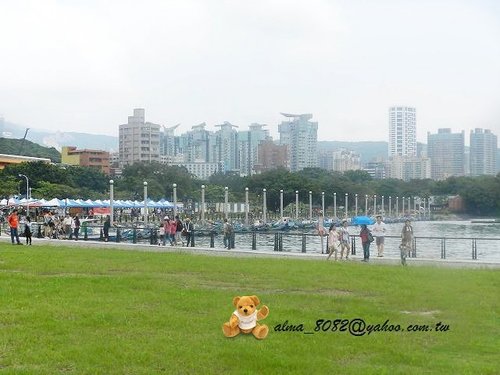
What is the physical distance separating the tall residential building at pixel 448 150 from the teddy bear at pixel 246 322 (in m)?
36.5

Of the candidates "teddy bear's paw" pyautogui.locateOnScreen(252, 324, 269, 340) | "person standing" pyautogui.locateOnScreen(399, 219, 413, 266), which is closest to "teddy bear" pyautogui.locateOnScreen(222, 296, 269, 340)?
"teddy bear's paw" pyautogui.locateOnScreen(252, 324, 269, 340)

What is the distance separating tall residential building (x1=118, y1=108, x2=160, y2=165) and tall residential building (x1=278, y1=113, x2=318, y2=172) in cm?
4542

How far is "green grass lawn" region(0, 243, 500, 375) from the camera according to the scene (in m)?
8.21

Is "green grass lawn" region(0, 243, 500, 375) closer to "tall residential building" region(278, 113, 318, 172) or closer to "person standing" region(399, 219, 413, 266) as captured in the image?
"person standing" region(399, 219, 413, 266)

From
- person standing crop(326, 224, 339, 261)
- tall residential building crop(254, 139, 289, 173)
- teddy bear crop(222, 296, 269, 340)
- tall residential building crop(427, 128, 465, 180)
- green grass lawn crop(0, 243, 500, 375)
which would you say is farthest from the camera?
tall residential building crop(254, 139, 289, 173)

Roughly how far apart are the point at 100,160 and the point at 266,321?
150 meters

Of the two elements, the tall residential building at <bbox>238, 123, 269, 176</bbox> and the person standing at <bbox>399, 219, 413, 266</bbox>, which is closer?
the person standing at <bbox>399, 219, 413, 266</bbox>

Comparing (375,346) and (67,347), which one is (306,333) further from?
(67,347)

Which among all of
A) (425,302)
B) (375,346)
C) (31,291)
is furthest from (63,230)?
(375,346)

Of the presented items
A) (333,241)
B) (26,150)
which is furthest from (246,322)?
(26,150)

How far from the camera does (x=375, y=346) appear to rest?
30.3 ft

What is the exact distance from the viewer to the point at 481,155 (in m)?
38.0

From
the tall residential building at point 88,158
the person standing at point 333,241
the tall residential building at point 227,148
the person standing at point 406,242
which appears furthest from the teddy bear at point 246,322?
the tall residential building at point 227,148

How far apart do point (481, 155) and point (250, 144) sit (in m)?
144
